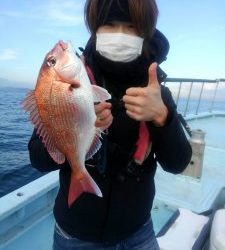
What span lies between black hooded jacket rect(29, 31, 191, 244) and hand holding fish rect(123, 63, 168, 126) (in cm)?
11

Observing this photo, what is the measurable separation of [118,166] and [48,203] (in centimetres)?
185

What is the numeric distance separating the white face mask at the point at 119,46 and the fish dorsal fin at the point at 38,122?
545 mm

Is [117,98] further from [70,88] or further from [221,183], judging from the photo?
[221,183]

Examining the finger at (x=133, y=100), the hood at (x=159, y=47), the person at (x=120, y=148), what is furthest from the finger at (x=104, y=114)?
the hood at (x=159, y=47)

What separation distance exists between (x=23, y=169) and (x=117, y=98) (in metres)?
6.52

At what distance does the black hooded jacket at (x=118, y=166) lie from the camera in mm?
1483

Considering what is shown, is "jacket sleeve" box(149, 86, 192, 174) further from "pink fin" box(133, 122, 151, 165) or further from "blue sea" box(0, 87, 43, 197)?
"blue sea" box(0, 87, 43, 197)

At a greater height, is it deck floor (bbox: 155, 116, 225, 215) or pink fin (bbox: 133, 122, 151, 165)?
pink fin (bbox: 133, 122, 151, 165)

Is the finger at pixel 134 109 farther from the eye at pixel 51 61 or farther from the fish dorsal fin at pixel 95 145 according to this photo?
the eye at pixel 51 61

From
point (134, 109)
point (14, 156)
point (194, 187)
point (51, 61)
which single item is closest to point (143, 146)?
point (134, 109)

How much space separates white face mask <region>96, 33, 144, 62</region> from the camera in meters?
1.56

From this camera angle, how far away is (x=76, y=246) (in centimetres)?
154

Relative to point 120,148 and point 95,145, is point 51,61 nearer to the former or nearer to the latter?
point 95,145

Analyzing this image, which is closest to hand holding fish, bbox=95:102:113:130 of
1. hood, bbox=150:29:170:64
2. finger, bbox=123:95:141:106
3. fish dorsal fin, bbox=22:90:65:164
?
finger, bbox=123:95:141:106
